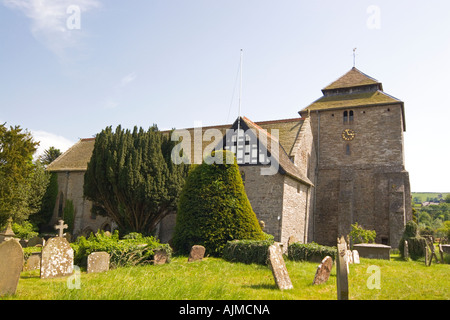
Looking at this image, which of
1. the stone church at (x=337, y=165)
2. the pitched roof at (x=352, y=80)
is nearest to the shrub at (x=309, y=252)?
the stone church at (x=337, y=165)

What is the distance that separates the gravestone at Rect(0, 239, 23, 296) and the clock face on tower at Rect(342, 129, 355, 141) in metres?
25.6

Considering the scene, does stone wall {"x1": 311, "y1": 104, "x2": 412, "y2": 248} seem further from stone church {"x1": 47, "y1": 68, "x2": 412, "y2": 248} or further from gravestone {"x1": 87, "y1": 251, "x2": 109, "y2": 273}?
gravestone {"x1": 87, "y1": 251, "x2": 109, "y2": 273}

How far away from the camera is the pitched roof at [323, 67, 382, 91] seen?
2914cm

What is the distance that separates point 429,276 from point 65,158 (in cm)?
2888

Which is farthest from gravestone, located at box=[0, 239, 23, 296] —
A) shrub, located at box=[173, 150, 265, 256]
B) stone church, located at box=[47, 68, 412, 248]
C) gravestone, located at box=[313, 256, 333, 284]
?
stone church, located at box=[47, 68, 412, 248]

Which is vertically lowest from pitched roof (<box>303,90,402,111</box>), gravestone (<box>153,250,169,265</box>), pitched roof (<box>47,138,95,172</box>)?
gravestone (<box>153,250,169,265</box>)

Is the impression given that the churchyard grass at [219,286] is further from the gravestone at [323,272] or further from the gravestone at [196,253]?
the gravestone at [196,253]

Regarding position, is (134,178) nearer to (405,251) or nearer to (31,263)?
(31,263)

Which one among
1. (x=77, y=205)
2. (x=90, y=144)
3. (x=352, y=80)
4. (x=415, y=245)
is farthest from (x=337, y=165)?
(x=90, y=144)

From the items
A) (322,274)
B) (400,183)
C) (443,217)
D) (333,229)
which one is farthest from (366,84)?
(443,217)

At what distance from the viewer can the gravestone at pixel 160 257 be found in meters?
11.0

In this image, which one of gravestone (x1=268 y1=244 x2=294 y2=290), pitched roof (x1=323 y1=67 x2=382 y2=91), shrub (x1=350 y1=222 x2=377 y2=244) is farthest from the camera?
pitched roof (x1=323 y1=67 x2=382 y2=91)

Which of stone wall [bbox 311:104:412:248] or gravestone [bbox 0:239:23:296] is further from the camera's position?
stone wall [bbox 311:104:412:248]
